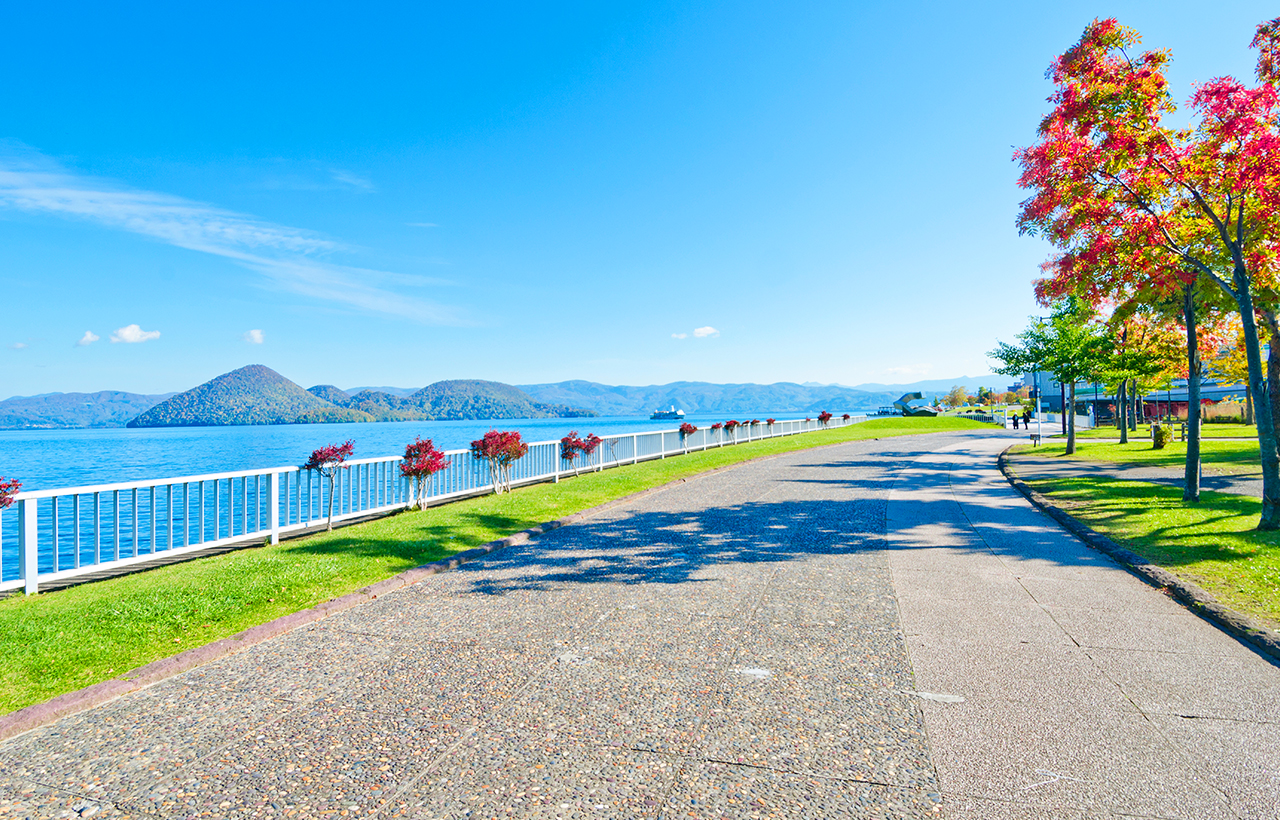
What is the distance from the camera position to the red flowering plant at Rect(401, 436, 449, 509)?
1175 centimetres

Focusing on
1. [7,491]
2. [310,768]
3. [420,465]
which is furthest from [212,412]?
[310,768]

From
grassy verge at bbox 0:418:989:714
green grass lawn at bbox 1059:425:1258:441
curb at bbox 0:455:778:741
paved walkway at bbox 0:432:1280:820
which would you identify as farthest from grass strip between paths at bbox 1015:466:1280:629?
green grass lawn at bbox 1059:425:1258:441

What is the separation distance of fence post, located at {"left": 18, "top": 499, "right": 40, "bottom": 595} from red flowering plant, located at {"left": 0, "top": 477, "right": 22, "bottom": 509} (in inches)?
9.8

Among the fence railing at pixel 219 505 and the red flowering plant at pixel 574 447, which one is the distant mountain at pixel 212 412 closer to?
the fence railing at pixel 219 505

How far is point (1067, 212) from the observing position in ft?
36.7

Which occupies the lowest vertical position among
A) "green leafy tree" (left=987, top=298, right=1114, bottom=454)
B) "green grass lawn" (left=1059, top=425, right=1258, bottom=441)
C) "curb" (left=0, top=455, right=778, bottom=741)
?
"curb" (left=0, top=455, right=778, bottom=741)

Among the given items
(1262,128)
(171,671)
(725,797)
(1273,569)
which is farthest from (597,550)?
(1262,128)

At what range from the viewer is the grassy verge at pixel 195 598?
4.23 meters

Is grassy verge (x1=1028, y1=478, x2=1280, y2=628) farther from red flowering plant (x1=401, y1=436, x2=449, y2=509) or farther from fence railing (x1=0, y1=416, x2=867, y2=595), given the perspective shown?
red flowering plant (x1=401, y1=436, x2=449, y2=509)

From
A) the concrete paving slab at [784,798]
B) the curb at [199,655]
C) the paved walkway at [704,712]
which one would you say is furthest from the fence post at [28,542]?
the concrete paving slab at [784,798]

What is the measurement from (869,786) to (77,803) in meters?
3.49

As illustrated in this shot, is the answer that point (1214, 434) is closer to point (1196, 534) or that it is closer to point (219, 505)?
point (1196, 534)

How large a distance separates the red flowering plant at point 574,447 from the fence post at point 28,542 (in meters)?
11.8

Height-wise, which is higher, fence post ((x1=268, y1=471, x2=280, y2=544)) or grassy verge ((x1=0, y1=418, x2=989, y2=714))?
fence post ((x1=268, y1=471, x2=280, y2=544))
